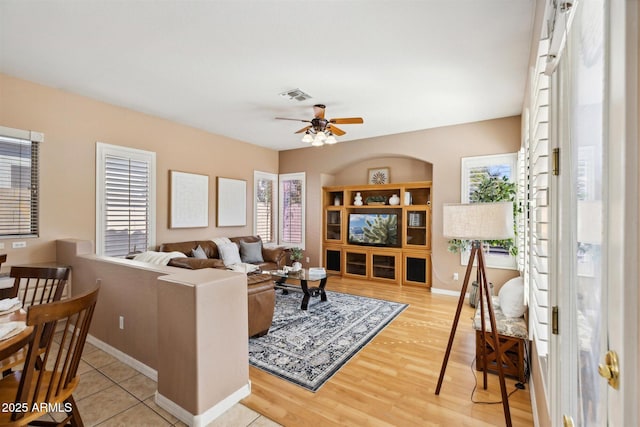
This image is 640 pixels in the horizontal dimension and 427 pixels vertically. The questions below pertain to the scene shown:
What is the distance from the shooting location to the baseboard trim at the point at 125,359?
98.3 inches

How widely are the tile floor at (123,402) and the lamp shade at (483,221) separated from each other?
6.12ft

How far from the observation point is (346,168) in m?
6.76

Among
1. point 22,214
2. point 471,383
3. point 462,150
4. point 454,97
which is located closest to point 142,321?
point 22,214

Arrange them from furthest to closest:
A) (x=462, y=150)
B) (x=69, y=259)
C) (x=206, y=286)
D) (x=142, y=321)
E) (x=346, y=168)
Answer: (x=346, y=168), (x=462, y=150), (x=69, y=259), (x=142, y=321), (x=206, y=286)

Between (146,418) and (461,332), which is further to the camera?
(461,332)

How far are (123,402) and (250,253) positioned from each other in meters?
3.62

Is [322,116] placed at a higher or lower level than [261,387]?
higher

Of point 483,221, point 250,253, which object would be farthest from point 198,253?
point 483,221

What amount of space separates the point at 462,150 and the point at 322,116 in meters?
2.54

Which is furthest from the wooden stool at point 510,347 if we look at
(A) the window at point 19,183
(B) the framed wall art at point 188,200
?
(A) the window at point 19,183

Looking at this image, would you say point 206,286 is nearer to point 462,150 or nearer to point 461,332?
point 461,332

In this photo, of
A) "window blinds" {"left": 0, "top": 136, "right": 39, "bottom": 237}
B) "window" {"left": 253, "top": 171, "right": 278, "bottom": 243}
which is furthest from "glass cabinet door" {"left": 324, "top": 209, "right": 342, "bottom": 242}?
"window blinds" {"left": 0, "top": 136, "right": 39, "bottom": 237}

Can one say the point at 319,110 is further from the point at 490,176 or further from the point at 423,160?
the point at 490,176

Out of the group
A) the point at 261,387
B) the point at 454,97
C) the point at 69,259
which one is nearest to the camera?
the point at 261,387
